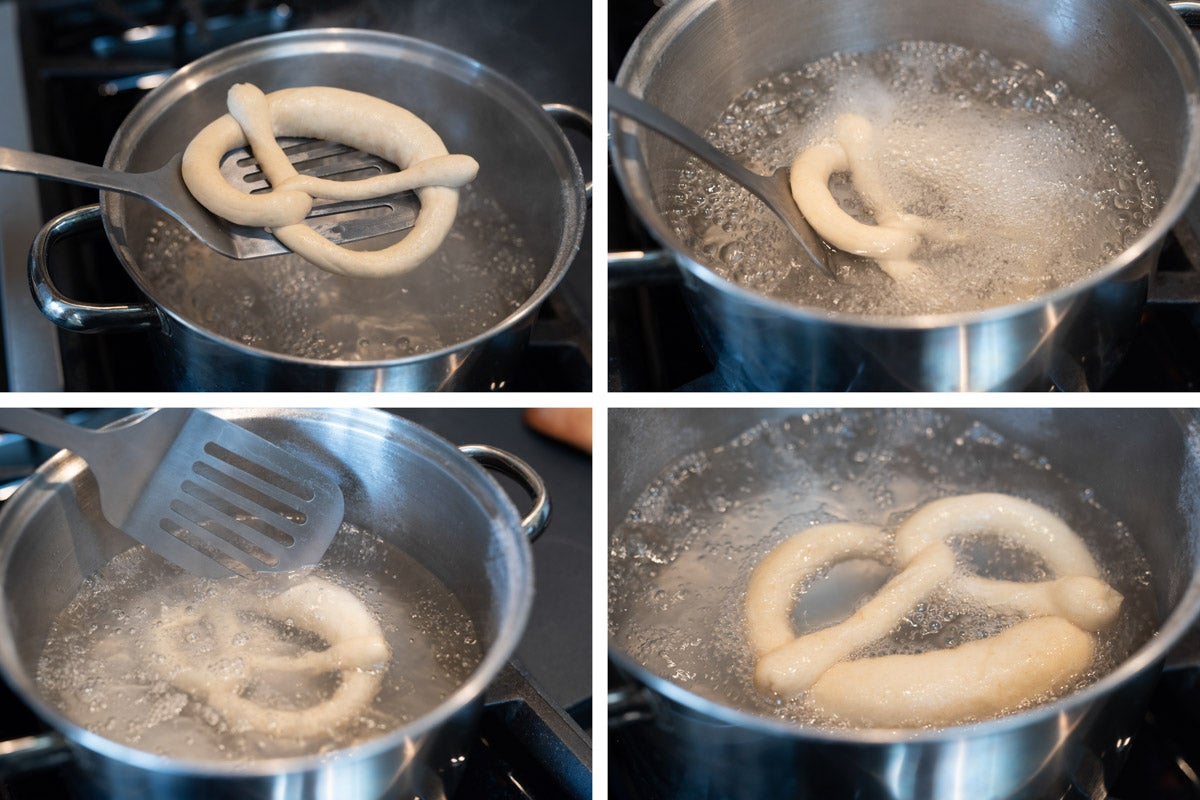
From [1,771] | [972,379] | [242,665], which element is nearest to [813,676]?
[972,379]

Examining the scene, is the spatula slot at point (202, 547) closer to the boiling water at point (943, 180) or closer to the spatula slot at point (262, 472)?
the spatula slot at point (262, 472)

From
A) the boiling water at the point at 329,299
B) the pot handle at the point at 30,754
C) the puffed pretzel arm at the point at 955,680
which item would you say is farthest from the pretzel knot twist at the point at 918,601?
the pot handle at the point at 30,754

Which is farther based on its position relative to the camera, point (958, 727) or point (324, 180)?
point (324, 180)

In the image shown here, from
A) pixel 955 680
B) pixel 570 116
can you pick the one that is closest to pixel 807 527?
pixel 955 680

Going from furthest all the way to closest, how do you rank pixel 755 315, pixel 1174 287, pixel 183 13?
1. pixel 183 13
2. pixel 1174 287
3. pixel 755 315

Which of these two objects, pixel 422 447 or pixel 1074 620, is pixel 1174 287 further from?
pixel 422 447

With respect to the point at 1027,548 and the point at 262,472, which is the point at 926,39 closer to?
the point at 1027,548
